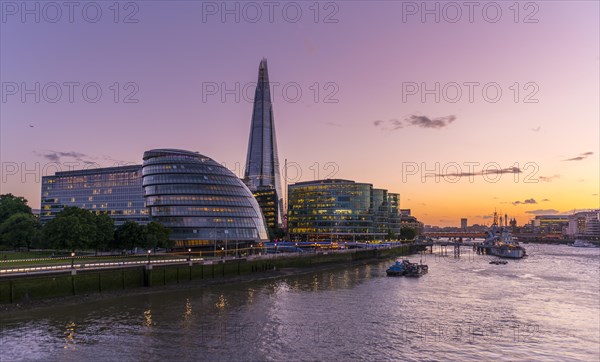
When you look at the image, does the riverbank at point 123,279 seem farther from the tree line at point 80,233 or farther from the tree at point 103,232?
the tree at point 103,232

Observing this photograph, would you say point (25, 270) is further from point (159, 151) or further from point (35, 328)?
point (159, 151)

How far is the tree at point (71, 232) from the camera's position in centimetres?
7319

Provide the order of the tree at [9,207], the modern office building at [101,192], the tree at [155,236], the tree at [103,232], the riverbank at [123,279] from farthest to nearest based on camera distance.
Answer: the modern office building at [101,192] → the tree at [9,207] → the tree at [155,236] → the tree at [103,232] → the riverbank at [123,279]

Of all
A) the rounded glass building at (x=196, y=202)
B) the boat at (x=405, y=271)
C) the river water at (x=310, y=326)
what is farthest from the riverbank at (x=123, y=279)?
the rounded glass building at (x=196, y=202)

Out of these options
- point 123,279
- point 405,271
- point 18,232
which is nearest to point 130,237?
point 18,232

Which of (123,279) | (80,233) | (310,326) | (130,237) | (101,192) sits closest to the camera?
(310,326)

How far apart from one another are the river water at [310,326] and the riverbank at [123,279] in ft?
8.00

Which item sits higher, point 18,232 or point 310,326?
point 18,232

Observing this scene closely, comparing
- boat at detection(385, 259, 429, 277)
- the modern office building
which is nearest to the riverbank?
boat at detection(385, 259, 429, 277)

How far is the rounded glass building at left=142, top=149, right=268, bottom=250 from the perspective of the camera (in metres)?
110

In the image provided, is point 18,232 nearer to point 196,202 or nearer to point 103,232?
point 103,232

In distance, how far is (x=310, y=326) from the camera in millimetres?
42156

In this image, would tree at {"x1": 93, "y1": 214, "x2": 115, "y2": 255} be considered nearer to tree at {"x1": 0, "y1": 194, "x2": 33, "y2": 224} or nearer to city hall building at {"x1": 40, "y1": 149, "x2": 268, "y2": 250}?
city hall building at {"x1": 40, "y1": 149, "x2": 268, "y2": 250}

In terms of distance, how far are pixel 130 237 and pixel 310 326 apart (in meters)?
54.0
